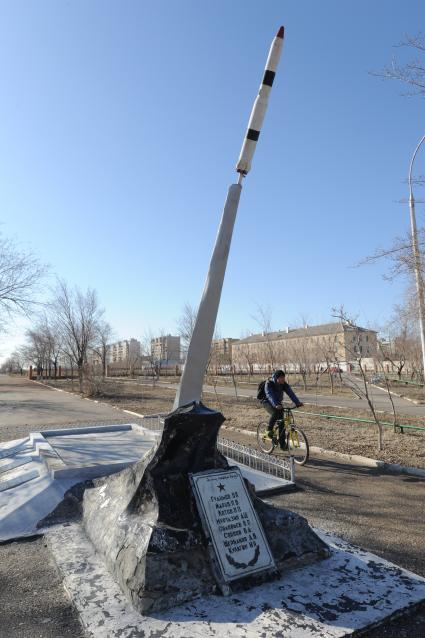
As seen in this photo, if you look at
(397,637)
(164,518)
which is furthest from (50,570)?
(397,637)

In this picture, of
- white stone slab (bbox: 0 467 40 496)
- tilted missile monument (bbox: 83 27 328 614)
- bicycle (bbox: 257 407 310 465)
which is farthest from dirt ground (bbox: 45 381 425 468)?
white stone slab (bbox: 0 467 40 496)

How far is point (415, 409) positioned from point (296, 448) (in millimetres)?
9580

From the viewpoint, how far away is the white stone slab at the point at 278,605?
2.78 metres

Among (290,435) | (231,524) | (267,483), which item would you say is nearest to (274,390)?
(290,435)

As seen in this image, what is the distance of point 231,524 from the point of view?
3475mm

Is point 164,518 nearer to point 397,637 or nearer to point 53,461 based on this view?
point 397,637

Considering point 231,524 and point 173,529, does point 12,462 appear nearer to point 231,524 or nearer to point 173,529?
point 173,529

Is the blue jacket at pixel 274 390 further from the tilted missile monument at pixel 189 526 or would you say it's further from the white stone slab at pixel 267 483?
the tilted missile monument at pixel 189 526

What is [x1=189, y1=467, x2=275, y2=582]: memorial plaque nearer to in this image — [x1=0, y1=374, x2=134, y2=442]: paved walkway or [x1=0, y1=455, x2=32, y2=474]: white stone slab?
[x1=0, y1=455, x2=32, y2=474]: white stone slab

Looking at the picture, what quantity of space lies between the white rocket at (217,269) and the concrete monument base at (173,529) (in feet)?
1.56

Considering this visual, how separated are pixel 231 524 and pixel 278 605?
0.63m

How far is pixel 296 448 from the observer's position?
8180mm

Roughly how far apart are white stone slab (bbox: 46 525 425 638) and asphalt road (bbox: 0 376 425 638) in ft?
0.42

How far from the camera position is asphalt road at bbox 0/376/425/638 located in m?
2.98
